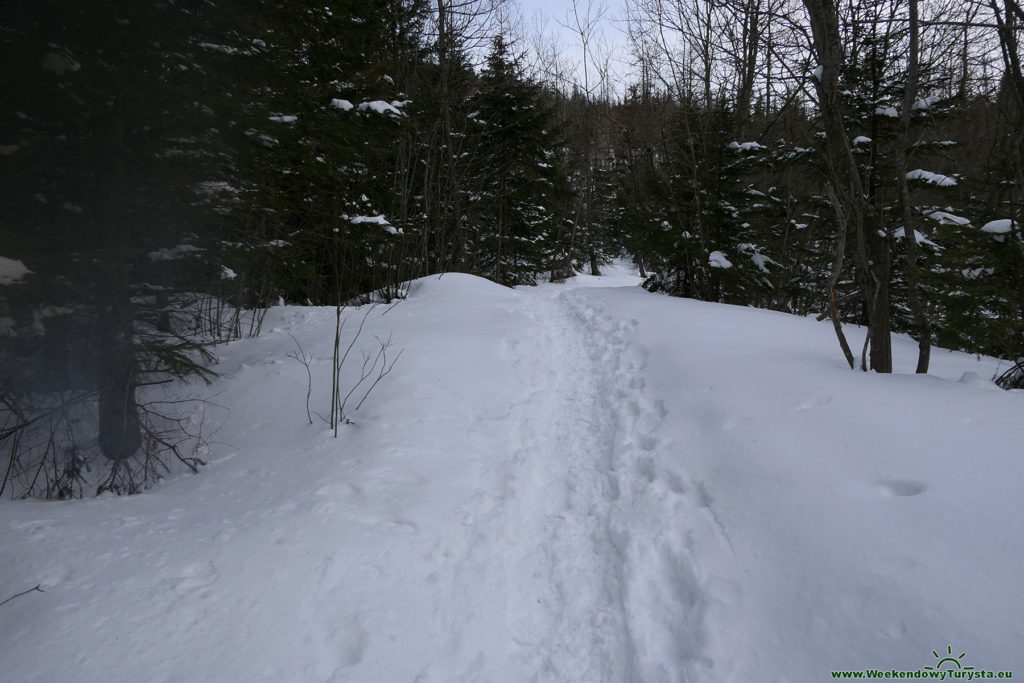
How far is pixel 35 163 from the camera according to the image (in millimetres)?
3252

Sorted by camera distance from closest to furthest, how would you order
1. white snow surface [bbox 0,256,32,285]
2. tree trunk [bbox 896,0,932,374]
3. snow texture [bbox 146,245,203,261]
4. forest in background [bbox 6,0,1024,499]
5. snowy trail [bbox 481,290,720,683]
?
snowy trail [bbox 481,290,720,683]
white snow surface [bbox 0,256,32,285]
forest in background [bbox 6,0,1024,499]
snow texture [bbox 146,245,203,261]
tree trunk [bbox 896,0,932,374]

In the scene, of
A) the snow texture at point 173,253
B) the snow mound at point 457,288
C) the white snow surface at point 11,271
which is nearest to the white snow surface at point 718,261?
the snow mound at point 457,288

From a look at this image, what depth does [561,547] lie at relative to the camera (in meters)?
2.80

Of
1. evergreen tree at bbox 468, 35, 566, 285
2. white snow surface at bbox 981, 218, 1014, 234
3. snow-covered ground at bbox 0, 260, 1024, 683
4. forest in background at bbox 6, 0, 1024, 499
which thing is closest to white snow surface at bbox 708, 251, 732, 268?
forest in background at bbox 6, 0, 1024, 499

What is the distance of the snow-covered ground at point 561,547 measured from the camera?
6.12ft

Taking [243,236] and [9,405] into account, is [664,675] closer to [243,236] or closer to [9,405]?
[9,405]

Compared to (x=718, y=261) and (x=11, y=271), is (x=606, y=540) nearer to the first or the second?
(x=11, y=271)

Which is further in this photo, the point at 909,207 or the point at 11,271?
the point at 909,207

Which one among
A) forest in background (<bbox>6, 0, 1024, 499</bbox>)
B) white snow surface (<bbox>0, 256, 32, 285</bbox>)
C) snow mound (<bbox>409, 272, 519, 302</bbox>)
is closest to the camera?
white snow surface (<bbox>0, 256, 32, 285</bbox>)

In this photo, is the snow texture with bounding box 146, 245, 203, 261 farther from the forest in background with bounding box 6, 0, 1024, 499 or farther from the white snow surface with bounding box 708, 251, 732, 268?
the white snow surface with bounding box 708, 251, 732, 268

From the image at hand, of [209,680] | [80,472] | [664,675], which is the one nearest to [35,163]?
[80,472]

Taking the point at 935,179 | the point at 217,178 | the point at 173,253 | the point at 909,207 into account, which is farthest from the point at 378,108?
the point at 935,179

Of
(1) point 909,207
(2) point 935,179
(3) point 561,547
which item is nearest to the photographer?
(3) point 561,547

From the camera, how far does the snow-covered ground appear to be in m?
1.86
